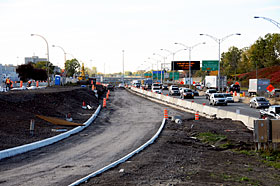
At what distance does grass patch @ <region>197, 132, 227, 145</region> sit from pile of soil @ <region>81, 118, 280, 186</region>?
198mm

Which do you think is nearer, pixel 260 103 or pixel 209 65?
pixel 260 103

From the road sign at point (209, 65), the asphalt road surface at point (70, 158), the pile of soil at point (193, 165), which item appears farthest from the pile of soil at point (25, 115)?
the road sign at point (209, 65)

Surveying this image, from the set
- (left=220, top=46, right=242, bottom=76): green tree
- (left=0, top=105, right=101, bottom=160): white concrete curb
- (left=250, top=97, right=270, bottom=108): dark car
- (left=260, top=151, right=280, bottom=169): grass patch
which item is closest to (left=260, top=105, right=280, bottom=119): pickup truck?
(left=260, top=151, right=280, bottom=169): grass patch

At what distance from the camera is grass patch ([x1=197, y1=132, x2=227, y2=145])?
20.2 m

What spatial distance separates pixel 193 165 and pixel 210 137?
25.7ft

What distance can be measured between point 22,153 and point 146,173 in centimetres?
696

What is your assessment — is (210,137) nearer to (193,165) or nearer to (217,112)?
(193,165)

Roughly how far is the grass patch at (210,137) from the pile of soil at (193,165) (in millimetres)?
198

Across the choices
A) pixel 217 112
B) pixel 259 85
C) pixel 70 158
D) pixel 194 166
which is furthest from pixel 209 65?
pixel 194 166

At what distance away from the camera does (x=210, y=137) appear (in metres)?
21.1

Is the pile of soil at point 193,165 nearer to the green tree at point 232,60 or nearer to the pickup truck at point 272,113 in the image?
the pickup truck at point 272,113

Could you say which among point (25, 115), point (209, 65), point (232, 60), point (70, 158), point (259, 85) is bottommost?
point (70, 158)

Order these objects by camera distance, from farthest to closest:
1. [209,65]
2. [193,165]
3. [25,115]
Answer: [209,65], [25,115], [193,165]

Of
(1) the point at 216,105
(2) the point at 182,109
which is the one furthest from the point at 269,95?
(2) the point at 182,109
